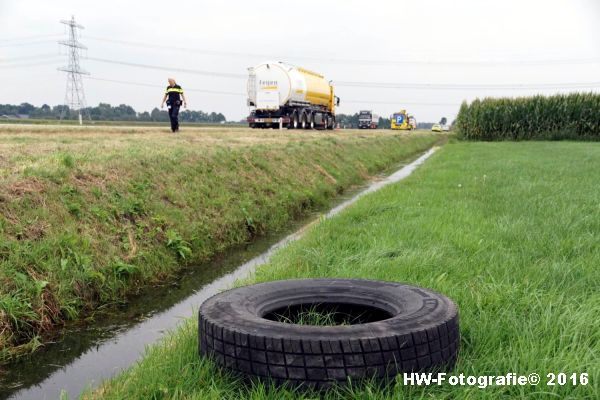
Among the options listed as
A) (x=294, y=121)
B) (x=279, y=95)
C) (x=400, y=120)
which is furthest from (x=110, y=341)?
(x=400, y=120)

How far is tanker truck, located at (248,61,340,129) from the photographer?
1163 inches

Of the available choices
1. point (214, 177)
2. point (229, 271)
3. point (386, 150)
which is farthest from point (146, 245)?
point (386, 150)

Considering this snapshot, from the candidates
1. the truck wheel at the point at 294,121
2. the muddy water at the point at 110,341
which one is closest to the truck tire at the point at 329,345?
the muddy water at the point at 110,341

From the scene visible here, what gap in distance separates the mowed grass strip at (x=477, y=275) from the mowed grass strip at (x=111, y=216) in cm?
150

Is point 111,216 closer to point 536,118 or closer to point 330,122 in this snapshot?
point 536,118

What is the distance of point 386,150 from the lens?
78.6 ft

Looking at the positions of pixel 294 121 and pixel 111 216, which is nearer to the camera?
pixel 111 216

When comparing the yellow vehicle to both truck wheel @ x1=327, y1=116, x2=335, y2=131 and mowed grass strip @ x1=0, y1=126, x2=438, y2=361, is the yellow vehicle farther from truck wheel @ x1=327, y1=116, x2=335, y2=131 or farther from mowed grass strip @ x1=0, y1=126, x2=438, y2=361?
→ mowed grass strip @ x1=0, y1=126, x2=438, y2=361

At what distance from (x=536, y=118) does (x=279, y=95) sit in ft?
55.0

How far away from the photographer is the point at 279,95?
29531 mm

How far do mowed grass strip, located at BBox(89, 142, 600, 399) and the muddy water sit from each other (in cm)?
59

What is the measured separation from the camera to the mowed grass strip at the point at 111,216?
475 cm

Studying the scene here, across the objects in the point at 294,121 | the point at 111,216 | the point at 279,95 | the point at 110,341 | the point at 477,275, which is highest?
the point at 279,95

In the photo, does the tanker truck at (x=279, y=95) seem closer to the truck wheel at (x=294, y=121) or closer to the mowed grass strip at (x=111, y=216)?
the truck wheel at (x=294, y=121)
